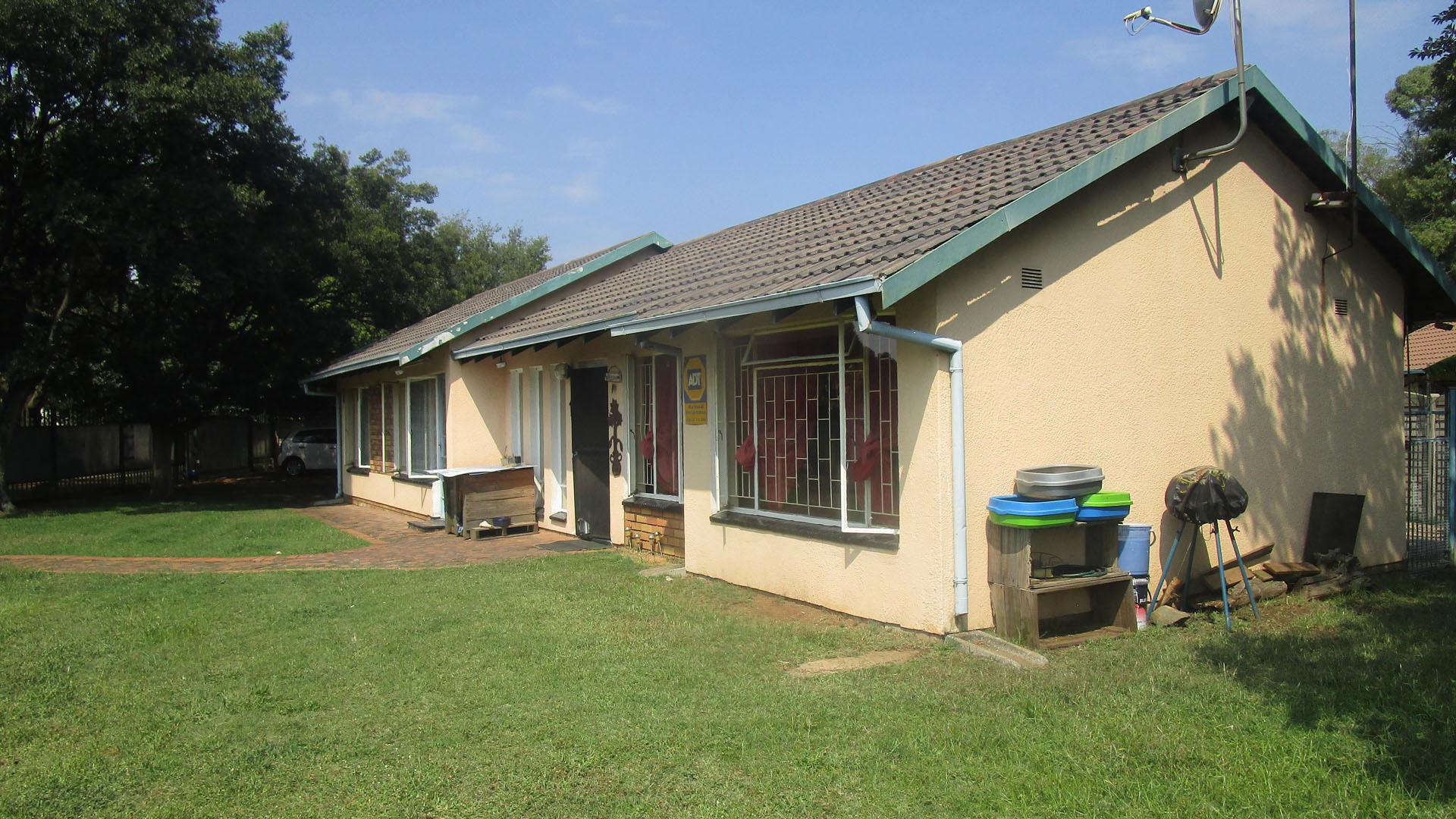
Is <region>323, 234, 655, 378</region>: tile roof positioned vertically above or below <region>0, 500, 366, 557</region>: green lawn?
above

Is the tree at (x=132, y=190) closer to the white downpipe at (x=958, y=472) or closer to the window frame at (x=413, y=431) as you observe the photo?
the window frame at (x=413, y=431)

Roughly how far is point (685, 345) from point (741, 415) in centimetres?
108

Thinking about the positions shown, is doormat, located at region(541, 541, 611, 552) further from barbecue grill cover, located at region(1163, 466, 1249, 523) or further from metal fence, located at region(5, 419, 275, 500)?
metal fence, located at region(5, 419, 275, 500)

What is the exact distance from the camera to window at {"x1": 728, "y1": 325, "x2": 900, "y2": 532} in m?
7.43

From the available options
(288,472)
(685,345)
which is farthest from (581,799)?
(288,472)

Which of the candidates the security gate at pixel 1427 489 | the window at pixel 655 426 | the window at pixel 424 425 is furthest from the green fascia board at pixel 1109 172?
the window at pixel 424 425

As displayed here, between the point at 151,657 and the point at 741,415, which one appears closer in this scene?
the point at 151,657

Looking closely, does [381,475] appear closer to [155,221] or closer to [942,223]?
[155,221]

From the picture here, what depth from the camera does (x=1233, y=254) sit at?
855 cm

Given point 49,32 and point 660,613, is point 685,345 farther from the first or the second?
point 49,32

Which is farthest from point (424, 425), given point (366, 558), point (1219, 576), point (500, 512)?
point (1219, 576)

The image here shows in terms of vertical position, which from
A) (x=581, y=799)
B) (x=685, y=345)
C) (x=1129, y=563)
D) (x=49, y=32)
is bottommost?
(x=581, y=799)

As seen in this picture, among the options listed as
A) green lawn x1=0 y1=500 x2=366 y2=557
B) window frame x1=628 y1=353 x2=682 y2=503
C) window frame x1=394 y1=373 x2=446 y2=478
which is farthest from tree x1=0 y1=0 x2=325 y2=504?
window frame x1=628 y1=353 x2=682 y2=503

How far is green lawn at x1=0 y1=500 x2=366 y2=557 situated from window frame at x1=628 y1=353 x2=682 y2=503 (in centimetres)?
421
